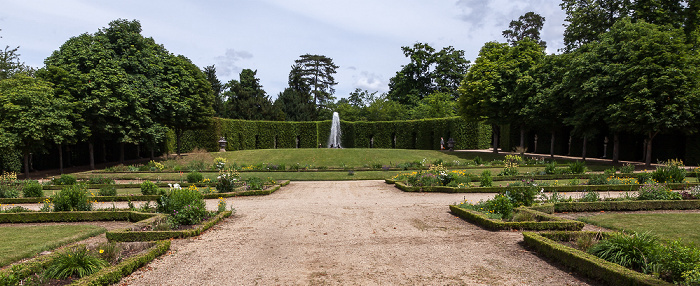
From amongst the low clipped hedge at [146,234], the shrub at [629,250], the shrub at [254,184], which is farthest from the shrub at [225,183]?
the shrub at [629,250]

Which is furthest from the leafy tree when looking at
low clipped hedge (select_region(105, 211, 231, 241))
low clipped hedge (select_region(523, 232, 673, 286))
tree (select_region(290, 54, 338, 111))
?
low clipped hedge (select_region(523, 232, 673, 286))

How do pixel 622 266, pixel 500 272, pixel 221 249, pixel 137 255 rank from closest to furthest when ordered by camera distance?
pixel 622 266 → pixel 500 272 → pixel 137 255 → pixel 221 249

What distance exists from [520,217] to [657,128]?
1840 cm

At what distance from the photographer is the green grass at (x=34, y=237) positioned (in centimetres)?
711

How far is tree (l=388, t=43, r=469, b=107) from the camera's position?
58.9 meters

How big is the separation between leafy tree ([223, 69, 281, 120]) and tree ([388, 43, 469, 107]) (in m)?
18.6

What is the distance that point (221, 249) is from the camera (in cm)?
745

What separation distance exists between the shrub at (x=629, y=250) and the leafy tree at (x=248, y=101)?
174 ft

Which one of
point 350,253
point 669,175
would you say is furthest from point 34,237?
point 669,175

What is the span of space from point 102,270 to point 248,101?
52994mm

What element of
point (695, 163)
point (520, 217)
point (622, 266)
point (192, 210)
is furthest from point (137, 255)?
point (695, 163)

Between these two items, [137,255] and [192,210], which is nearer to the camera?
[137,255]

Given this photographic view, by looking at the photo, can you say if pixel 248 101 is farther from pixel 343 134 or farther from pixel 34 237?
pixel 34 237

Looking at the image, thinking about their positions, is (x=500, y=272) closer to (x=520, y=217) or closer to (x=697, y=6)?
(x=520, y=217)
